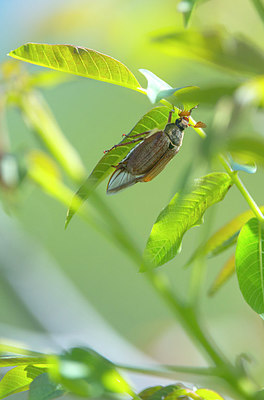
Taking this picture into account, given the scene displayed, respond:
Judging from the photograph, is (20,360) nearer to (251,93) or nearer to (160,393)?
(160,393)

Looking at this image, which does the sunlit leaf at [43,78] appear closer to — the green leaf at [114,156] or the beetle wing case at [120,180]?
the beetle wing case at [120,180]

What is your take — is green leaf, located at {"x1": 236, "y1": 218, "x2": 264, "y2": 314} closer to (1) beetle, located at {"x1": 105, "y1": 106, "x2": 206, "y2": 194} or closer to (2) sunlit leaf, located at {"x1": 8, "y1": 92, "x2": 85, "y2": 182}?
(1) beetle, located at {"x1": 105, "y1": 106, "x2": 206, "y2": 194}

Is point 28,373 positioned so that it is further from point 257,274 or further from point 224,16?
point 224,16

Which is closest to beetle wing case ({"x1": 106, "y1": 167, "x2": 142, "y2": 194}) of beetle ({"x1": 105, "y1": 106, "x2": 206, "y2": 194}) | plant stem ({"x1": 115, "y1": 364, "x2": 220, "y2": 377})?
beetle ({"x1": 105, "y1": 106, "x2": 206, "y2": 194})

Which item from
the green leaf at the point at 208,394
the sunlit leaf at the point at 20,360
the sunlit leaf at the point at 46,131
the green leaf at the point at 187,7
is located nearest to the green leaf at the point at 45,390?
the sunlit leaf at the point at 20,360

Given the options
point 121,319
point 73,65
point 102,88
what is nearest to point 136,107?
point 102,88
